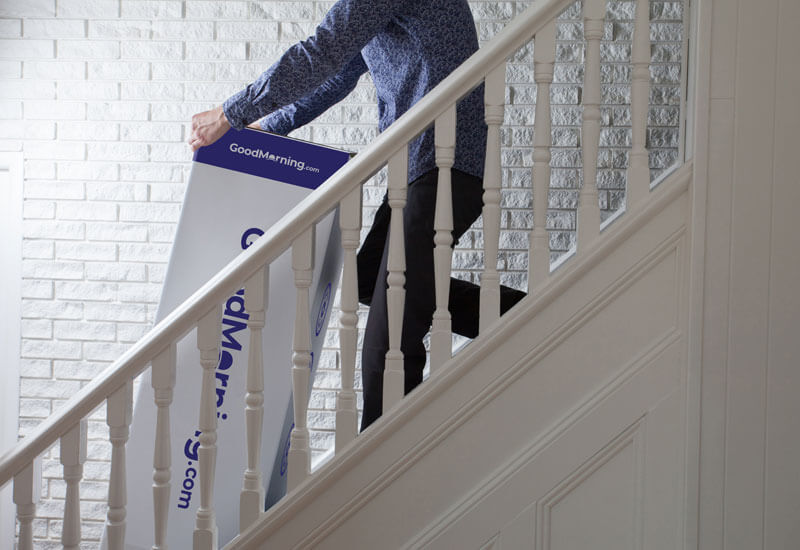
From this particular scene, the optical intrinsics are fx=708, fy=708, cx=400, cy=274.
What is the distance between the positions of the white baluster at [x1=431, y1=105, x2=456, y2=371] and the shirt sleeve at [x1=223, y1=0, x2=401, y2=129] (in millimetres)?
256

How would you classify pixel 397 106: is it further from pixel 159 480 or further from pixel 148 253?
pixel 148 253

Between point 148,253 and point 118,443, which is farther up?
point 148,253

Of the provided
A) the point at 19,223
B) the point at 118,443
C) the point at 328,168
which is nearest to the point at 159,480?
the point at 118,443

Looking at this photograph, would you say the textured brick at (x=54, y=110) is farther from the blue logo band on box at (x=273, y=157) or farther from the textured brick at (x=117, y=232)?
the blue logo band on box at (x=273, y=157)

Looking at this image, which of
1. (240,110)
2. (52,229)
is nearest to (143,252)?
(52,229)

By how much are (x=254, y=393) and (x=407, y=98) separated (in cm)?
68

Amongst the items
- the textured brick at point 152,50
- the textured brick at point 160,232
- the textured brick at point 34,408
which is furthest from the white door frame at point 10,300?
the textured brick at point 152,50

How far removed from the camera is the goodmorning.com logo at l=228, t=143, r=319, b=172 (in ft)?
5.02

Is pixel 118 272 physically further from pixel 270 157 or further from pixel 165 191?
pixel 270 157

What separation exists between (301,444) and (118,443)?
355 millimetres

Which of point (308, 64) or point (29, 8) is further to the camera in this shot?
point (29, 8)

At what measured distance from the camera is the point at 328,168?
1.54m

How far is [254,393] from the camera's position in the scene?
1.33 meters

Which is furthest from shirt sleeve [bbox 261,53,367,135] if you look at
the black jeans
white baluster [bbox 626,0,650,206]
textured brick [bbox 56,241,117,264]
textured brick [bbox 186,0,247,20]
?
textured brick [bbox 56,241,117,264]
